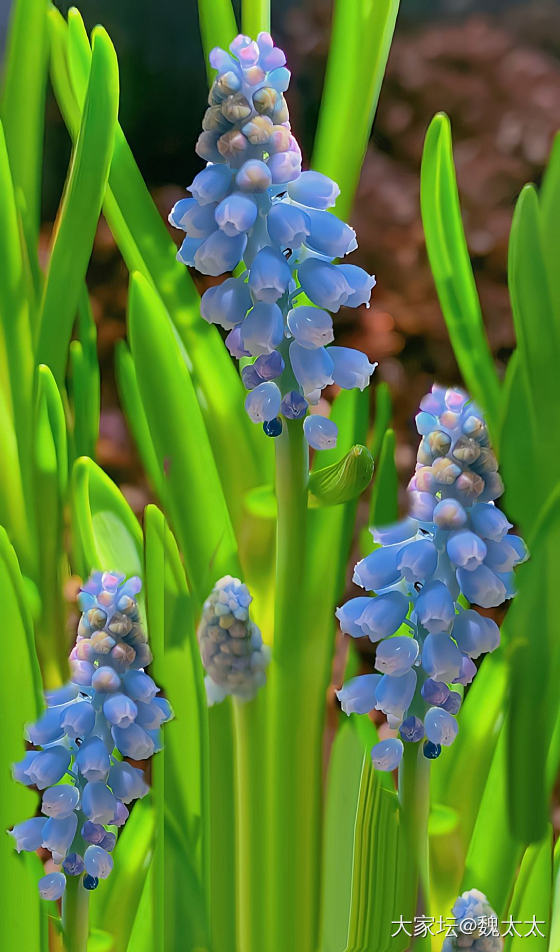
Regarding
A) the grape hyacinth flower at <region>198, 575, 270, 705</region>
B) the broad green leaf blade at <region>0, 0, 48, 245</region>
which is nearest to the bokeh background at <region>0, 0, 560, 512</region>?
the broad green leaf blade at <region>0, 0, 48, 245</region>

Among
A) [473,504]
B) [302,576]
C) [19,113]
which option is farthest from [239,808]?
[19,113]

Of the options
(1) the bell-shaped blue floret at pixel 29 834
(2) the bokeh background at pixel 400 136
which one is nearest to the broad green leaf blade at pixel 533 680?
(2) the bokeh background at pixel 400 136

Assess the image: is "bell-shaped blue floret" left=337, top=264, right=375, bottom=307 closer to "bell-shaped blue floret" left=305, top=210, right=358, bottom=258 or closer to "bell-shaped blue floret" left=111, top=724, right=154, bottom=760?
"bell-shaped blue floret" left=305, top=210, right=358, bottom=258

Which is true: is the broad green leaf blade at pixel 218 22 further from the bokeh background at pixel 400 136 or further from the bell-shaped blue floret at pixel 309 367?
the bell-shaped blue floret at pixel 309 367

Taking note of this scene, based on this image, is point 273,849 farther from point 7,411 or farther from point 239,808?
point 7,411

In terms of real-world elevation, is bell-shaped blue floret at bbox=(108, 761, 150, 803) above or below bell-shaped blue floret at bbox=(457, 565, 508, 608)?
below

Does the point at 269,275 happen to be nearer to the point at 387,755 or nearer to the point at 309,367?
the point at 309,367
